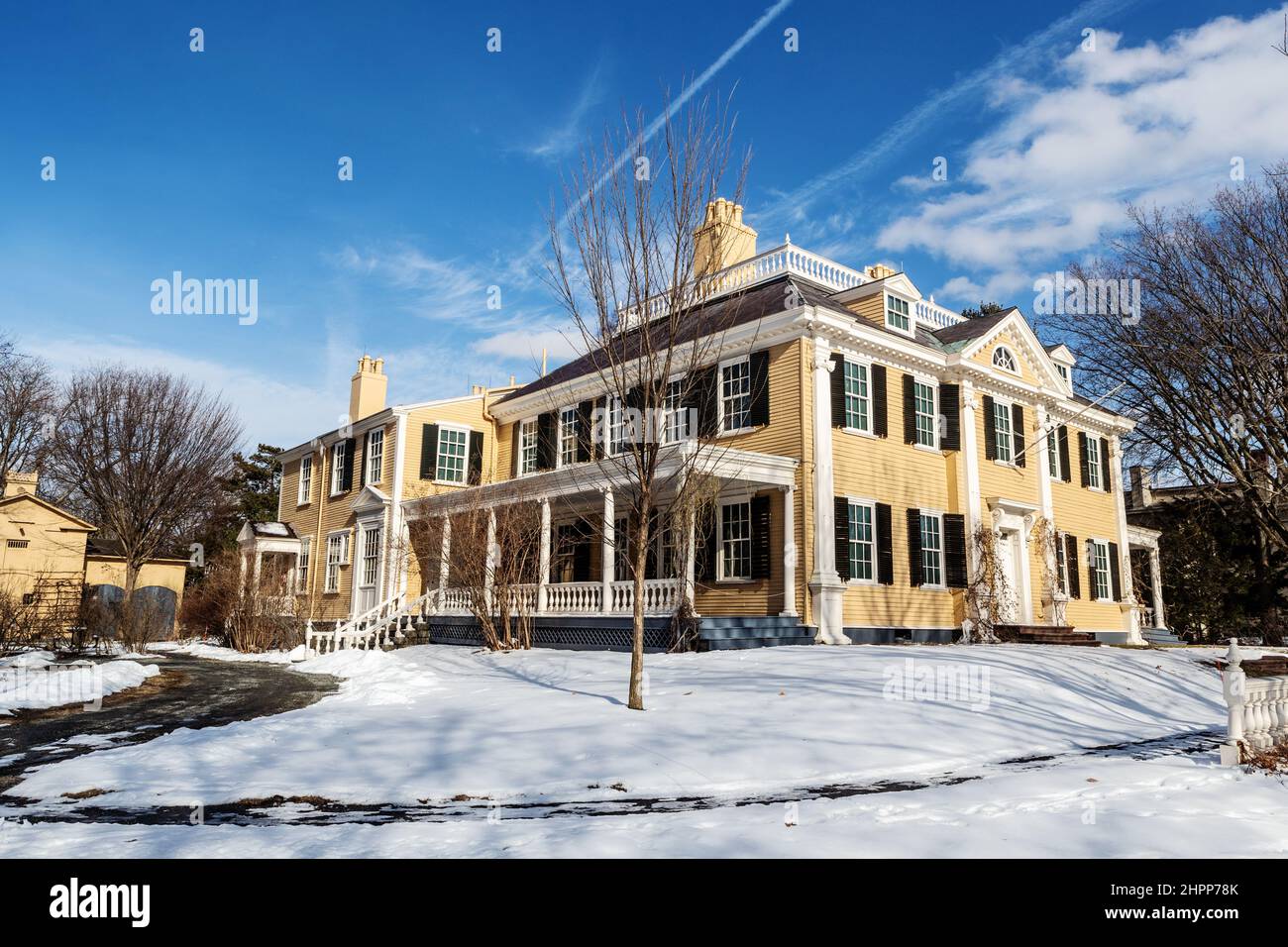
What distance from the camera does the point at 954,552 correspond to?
66.3 feet

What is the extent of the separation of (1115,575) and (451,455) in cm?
2007

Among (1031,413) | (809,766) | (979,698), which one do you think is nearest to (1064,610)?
(1031,413)

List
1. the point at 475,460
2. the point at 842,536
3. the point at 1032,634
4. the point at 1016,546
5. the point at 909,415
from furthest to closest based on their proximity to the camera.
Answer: the point at 475,460 → the point at 1016,546 → the point at 909,415 → the point at 1032,634 → the point at 842,536

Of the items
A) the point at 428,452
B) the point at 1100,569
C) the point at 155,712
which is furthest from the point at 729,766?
the point at 1100,569

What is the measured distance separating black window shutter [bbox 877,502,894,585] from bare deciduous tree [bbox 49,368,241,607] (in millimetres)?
23821

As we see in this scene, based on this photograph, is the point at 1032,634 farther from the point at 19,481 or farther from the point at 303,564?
the point at 19,481

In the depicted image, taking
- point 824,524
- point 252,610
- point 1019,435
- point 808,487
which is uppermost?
point 1019,435

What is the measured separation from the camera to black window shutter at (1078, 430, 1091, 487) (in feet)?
83.9

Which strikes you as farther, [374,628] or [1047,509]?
[1047,509]

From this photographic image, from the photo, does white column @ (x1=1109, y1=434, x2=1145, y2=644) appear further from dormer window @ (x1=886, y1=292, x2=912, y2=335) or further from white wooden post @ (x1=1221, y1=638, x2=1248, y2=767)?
white wooden post @ (x1=1221, y1=638, x2=1248, y2=767)

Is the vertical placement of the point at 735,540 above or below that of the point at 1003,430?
below

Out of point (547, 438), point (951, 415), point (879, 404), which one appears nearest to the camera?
point (879, 404)

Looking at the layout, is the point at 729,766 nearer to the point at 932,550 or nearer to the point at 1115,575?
the point at 932,550
